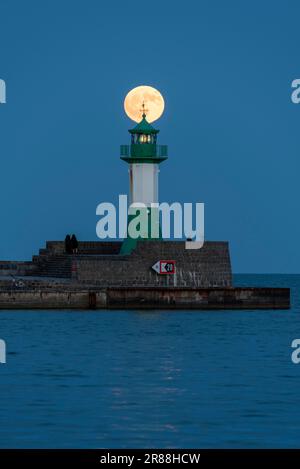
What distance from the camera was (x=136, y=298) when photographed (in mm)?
52906

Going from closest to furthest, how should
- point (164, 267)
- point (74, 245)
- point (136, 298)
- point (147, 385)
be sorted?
point (147, 385) → point (136, 298) → point (164, 267) → point (74, 245)

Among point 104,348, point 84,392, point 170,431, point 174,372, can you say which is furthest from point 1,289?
point 170,431

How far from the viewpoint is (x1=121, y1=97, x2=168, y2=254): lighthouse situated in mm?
59312

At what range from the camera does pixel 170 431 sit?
22672 mm

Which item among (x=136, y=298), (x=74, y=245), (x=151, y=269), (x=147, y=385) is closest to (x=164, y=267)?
(x=151, y=269)

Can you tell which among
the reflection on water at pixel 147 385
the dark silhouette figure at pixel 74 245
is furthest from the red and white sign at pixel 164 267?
the dark silhouette figure at pixel 74 245

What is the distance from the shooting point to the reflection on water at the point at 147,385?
2239cm

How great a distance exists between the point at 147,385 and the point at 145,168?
102 ft

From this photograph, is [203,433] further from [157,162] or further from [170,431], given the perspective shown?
[157,162]

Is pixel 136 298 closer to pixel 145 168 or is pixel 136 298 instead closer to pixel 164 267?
pixel 164 267

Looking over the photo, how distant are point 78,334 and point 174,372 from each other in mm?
12331

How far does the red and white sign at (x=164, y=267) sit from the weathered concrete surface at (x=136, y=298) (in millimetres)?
839

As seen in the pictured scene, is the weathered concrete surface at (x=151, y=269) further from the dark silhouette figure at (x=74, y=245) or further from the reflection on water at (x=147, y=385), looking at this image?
the reflection on water at (x=147, y=385)

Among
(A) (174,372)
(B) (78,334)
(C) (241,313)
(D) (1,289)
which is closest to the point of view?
(A) (174,372)
